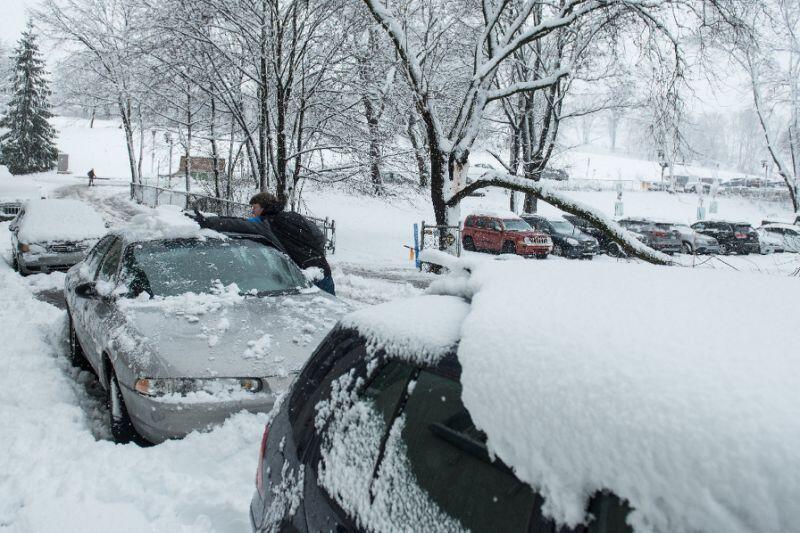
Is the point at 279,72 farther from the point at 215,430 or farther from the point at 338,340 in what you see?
the point at 338,340

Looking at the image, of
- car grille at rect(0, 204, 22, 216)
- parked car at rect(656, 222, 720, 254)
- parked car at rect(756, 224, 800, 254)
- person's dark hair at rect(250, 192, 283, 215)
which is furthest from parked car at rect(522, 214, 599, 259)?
car grille at rect(0, 204, 22, 216)

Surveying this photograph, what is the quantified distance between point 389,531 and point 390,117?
1563cm

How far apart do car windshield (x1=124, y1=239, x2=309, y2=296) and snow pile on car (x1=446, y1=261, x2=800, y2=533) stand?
4.05m

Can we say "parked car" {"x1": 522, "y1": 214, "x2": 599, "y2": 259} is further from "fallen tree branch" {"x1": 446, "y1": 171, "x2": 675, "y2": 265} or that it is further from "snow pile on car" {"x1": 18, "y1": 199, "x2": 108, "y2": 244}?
"snow pile on car" {"x1": 18, "y1": 199, "x2": 108, "y2": 244}

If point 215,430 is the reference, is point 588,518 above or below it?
above

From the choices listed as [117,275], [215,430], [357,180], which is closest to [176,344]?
[215,430]

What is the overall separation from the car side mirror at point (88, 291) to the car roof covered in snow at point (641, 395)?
4277 millimetres

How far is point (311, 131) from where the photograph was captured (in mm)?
15203

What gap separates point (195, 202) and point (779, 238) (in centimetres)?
2817

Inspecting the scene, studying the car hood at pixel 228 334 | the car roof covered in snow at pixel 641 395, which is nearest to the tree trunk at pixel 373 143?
the car hood at pixel 228 334

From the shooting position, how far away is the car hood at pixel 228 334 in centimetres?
389

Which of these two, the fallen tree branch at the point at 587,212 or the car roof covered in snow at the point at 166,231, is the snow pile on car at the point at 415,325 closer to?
the fallen tree branch at the point at 587,212

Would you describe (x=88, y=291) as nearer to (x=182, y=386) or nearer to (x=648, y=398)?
(x=182, y=386)

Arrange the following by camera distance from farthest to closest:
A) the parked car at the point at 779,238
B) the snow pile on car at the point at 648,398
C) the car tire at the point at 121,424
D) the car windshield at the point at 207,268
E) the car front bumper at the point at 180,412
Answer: the parked car at the point at 779,238
the car windshield at the point at 207,268
the car tire at the point at 121,424
the car front bumper at the point at 180,412
the snow pile on car at the point at 648,398
